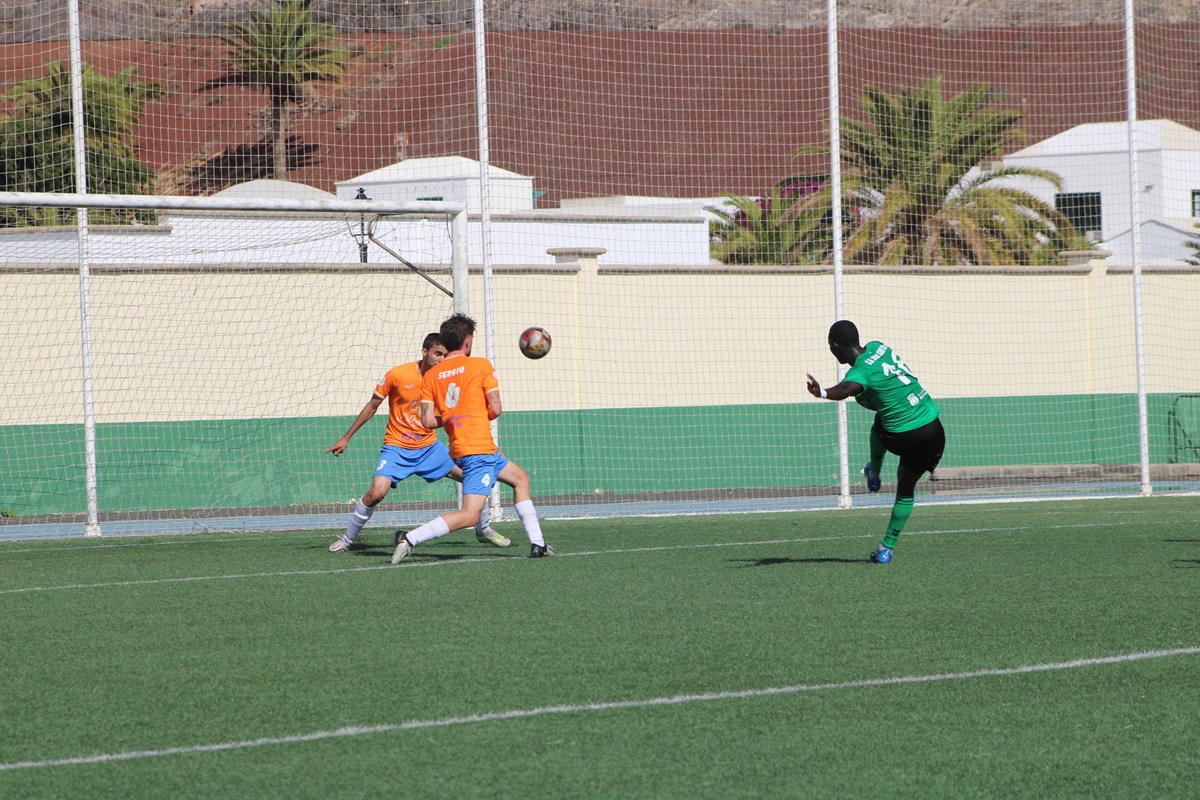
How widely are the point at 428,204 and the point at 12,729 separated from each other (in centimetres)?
921

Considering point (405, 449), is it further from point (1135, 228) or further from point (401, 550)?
point (1135, 228)

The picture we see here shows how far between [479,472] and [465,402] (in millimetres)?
514

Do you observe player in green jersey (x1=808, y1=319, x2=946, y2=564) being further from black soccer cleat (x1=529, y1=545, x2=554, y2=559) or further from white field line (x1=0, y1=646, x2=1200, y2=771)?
white field line (x1=0, y1=646, x2=1200, y2=771)

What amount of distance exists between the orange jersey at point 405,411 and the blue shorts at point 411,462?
0.16ft

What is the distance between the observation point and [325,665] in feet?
→ 21.6

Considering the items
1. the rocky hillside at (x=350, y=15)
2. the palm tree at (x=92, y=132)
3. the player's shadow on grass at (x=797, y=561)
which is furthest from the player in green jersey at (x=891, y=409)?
the palm tree at (x=92, y=132)

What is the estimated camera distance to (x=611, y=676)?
6.29 m

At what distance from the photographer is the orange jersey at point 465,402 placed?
10.3 m

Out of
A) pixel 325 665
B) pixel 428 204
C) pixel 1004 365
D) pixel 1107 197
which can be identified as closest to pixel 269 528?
pixel 428 204

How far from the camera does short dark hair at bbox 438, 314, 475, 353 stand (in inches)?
414

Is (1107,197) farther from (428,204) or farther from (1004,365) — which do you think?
(428,204)

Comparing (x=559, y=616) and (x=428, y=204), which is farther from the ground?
(x=428, y=204)

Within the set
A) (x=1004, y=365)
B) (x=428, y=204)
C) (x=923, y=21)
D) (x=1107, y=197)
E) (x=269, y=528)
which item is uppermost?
(x=923, y=21)

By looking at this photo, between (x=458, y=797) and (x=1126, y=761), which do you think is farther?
(x=1126, y=761)
